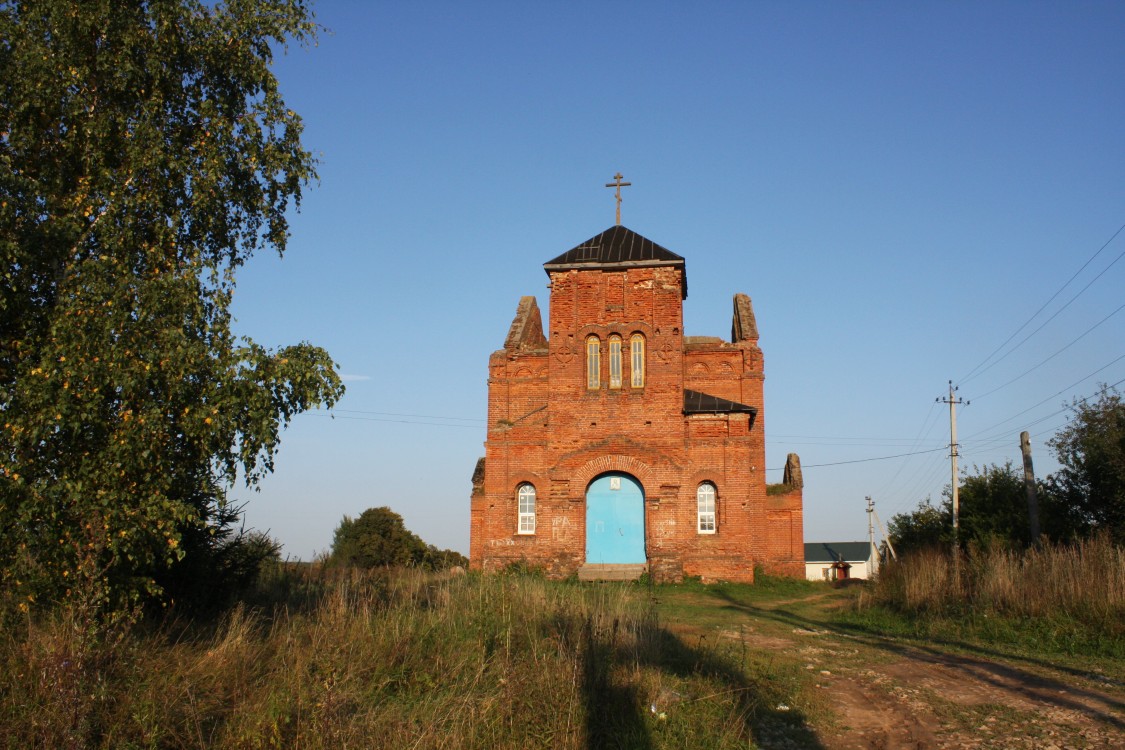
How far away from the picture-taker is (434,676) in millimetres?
8359

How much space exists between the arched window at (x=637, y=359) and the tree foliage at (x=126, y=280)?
47.5ft

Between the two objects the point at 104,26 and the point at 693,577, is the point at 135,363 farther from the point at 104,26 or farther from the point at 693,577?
the point at 693,577

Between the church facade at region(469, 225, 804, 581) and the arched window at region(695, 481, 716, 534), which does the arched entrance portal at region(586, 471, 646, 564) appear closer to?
the church facade at region(469, 225, 804, 581)

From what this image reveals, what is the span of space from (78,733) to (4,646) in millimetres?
2043

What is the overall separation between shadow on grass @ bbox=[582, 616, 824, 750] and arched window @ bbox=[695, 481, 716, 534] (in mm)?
12986

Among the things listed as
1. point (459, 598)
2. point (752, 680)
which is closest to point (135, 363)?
point (459, 598)

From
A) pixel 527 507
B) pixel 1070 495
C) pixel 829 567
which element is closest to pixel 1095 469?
pixel 1070 495

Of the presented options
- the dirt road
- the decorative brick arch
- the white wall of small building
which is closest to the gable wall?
the decorative brick arch

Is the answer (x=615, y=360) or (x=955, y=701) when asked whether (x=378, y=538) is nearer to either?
(x=615, y=360)

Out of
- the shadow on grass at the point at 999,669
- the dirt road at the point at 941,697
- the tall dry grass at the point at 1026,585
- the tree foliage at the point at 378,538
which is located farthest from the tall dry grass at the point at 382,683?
the tree foliage at the point at 378,538

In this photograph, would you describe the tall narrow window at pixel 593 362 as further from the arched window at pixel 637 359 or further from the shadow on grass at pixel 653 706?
the shadow on grass at pixel 653 706

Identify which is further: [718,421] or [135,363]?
[718,421]

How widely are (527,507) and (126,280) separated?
16.3m

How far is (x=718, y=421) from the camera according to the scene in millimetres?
23125
